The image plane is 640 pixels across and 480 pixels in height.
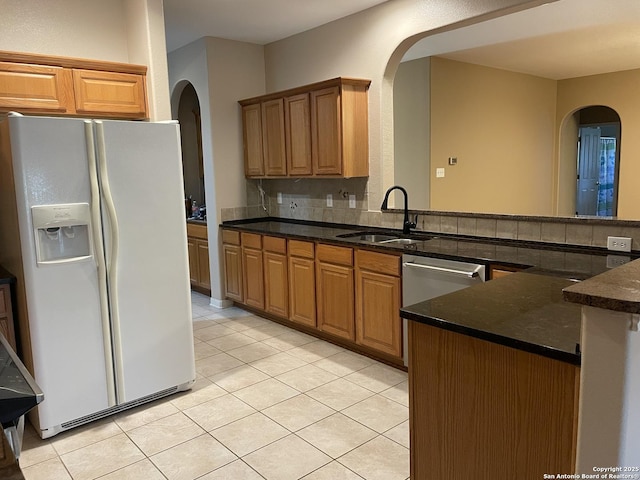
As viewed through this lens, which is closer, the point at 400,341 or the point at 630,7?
the point at 400,341

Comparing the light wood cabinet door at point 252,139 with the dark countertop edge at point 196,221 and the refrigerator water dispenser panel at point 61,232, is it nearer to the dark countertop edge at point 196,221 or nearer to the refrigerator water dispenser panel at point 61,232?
the dark countertop edge at point 196,221

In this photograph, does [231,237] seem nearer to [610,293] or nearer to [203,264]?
[203,264]

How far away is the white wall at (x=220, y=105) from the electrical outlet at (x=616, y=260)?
11.5 ft

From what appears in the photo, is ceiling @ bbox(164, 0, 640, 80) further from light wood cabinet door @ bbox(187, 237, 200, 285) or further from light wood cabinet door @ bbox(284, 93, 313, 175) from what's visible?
light wood cabinet door @ bbox(187, 237, 200, 285)

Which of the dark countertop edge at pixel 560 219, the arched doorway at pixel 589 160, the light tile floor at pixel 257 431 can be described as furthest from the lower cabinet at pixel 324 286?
the arched doorway at pixel 589 160

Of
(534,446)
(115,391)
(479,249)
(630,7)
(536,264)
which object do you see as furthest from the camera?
(630,7)

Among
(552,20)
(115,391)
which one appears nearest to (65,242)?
(115,391)

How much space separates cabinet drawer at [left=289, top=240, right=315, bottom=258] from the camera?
399 cm

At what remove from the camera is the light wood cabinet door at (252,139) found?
488 cm

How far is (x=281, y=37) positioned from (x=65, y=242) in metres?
3.12

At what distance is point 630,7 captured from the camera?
4113 millimetres

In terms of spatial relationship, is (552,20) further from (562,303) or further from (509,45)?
(562,303)

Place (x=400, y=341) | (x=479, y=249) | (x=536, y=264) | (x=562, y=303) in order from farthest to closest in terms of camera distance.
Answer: (x=400, y=341), (x=479, y=249), (x=536, y=264), (x=562, y=303)

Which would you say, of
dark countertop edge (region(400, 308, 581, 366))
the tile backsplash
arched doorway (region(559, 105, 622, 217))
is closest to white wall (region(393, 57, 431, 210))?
the tile backsplash
